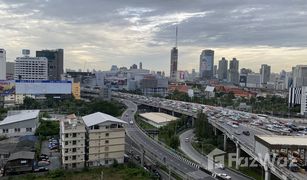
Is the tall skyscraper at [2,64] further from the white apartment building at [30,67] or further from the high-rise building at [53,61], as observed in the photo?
the white apartment building at [30,67]

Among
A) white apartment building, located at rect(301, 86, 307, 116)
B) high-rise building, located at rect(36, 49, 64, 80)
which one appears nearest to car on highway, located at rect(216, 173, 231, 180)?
white apartment building, located at rect(301, 86, 307, 116)

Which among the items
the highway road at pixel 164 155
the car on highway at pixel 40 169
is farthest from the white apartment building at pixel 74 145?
the highway road at pixel 164 155

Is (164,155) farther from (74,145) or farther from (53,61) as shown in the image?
(53,61)

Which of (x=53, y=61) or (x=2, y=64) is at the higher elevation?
(x=53, y=61)

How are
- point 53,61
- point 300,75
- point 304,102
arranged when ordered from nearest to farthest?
point 304,102 < point 300,75 < point 53,61

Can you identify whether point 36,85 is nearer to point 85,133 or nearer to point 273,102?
point 85,133

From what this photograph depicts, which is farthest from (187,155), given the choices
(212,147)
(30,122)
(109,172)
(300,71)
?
(300,71)

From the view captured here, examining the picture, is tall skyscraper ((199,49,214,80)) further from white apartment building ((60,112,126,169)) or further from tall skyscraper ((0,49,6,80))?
white apartment building ((60,112,126,169))

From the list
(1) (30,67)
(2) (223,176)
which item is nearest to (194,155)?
(2) (223,176)
